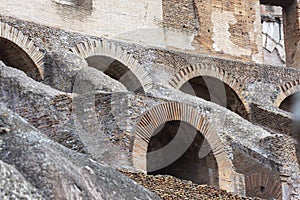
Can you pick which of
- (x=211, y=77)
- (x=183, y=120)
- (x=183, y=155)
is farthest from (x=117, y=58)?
(x=183, y=120)

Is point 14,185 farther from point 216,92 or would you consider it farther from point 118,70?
point 216,92

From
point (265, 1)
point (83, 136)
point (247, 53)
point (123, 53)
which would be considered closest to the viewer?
point (83, 136)

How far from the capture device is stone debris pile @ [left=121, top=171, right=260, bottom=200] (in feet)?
45.7

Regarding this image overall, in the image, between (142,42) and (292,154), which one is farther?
(142,42)

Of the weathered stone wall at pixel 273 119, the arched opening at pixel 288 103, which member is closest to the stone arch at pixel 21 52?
the weathered stone wall at pixel 273 119

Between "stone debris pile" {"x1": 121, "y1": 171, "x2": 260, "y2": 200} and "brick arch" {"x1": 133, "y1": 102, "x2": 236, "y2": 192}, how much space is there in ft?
7.11

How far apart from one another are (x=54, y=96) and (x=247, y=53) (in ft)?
42.5

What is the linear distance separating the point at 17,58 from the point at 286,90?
884cm

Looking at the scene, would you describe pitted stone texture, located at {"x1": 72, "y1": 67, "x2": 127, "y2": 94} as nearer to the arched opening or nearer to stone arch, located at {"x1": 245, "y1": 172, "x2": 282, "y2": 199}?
stone arch, located at {"x1": 245, "y1": 172, "x2": 282, "y2": 199}

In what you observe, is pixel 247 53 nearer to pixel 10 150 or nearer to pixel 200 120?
pixel 200 120

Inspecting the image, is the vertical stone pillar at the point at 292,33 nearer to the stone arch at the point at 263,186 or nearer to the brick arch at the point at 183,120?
the stone arch at the point at 263,186

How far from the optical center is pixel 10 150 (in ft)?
32.8

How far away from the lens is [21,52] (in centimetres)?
2097

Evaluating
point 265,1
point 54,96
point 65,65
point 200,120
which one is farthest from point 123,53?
point 265,1
